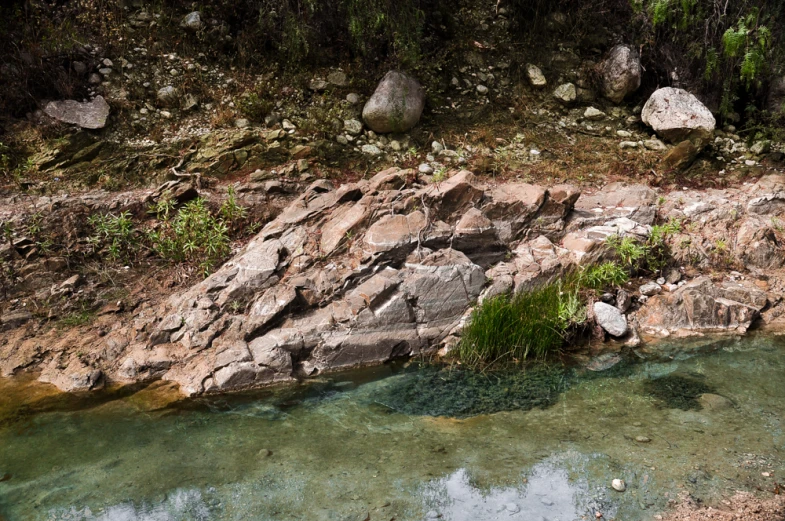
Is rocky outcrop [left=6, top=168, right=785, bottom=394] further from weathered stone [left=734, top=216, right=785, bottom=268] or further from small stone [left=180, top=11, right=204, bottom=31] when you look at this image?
small stone [left=180, top=11, right=204, bottom=31]

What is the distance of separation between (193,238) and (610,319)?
4757mm

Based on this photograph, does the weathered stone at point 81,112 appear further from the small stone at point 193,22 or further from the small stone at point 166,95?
the small stone at point 193,22

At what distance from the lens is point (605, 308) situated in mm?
6465

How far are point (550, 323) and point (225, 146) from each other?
195 inches

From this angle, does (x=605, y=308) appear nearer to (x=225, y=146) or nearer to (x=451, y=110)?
(x=451, y=110)

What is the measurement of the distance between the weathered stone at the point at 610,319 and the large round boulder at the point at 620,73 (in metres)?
4.91

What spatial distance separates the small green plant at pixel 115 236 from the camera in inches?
282

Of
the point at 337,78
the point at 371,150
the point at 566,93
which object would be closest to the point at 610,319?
the point at 371,150

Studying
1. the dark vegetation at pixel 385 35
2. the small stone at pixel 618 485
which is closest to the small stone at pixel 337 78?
the dark vegetation at pixel 385 35

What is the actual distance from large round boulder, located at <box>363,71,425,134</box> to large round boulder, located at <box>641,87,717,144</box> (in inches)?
142

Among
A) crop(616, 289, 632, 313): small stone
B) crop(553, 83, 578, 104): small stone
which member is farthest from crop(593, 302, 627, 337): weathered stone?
crop(553, 83, 578, 104): small stone

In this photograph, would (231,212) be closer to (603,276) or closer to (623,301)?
(603,276)

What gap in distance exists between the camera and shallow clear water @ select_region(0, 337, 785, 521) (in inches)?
161

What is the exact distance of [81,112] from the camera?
8273 millimetres
